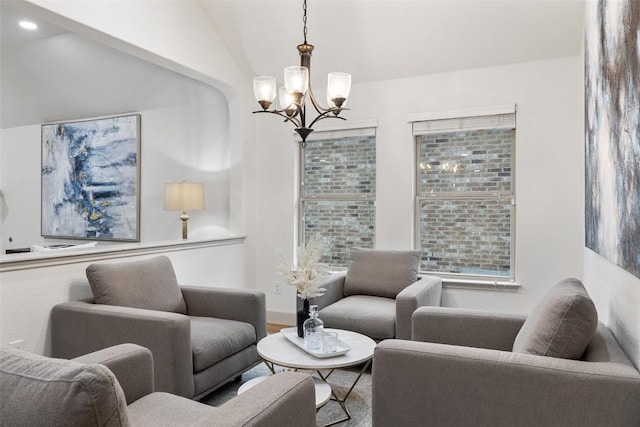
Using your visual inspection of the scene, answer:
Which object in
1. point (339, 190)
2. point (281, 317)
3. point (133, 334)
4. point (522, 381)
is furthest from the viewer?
point (281, 317)

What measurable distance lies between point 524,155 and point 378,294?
5.63ft

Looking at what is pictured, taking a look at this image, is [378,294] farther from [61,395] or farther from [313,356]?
[61,395]

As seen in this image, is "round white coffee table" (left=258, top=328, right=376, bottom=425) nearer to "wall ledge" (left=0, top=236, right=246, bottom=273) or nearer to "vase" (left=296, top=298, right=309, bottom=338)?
"vase" (left=296, top=298, right=309, bottom=338)

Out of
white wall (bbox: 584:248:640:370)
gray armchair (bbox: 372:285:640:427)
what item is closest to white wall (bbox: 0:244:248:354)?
gray armchair (bbox: 372:285:640:427)

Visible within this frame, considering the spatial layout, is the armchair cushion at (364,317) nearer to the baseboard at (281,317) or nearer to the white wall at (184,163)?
the baseboard at (281,317)

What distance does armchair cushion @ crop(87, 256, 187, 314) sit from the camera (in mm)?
2771

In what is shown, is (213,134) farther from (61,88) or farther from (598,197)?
(598,197)

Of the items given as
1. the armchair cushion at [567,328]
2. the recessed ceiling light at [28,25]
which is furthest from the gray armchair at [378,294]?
the recessed ceiling light at [28,25]

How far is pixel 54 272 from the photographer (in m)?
2.83

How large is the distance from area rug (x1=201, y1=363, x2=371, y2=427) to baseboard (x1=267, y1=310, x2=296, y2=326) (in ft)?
4.23

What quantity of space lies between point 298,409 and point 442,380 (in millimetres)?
622

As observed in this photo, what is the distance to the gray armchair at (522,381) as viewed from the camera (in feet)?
4.96

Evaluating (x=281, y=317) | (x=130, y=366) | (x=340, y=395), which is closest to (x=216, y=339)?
(x=340, y=395)

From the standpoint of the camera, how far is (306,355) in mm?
2389
